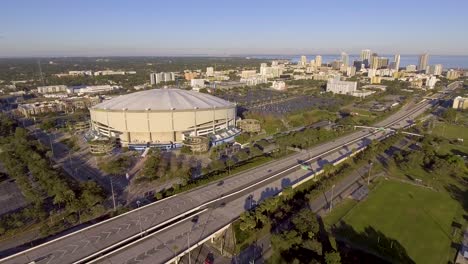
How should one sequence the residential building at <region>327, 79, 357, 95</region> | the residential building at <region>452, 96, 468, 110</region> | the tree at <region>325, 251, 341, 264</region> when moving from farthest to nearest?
1. the residential building at <region>327, 79, 357, 95</region>
2. the residential building at <region>452, 96, 468, 110</region>
3. the tree at <region>325, 251, 341, 264</region>

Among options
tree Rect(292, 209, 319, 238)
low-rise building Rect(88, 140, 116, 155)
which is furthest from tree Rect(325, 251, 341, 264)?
low-rise building Rect(88, 140, 116, 155)

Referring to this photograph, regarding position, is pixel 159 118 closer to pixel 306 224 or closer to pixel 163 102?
pixel 163 102

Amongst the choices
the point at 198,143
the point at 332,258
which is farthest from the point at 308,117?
the point at 332,258

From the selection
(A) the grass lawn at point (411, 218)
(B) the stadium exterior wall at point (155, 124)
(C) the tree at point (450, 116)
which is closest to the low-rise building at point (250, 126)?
(B) the stadium exterior wall at point (155, 124)

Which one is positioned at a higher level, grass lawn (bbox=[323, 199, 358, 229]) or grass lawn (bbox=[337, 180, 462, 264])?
grass lawn (bbox=[323, 199, 358, 229])

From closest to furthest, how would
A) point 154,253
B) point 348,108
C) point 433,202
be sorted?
point 154,253 → point 433,202 → point 348,108

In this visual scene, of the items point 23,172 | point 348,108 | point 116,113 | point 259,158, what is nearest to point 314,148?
point 259,158

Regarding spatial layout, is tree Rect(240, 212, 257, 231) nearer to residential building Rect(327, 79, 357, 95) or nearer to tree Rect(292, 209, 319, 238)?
tree Rect(292, 209, 319, 238)

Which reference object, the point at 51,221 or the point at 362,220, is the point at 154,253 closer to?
the point at 51,221
